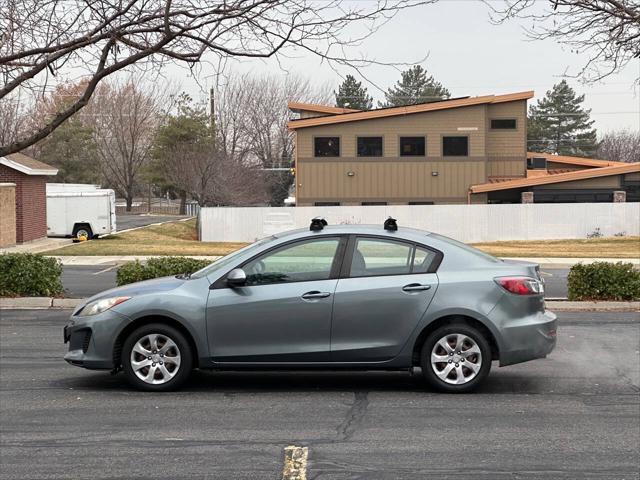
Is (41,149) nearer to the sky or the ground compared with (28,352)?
nearer to the sky

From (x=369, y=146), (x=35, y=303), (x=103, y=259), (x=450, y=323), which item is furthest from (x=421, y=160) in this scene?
(x=450, y=323)

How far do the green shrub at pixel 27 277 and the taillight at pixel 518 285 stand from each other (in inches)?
352

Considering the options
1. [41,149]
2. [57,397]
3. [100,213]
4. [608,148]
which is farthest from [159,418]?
[608,148]

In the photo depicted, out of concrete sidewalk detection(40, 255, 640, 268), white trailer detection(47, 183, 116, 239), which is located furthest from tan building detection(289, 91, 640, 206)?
concrete sidewalk detection(40, 255, 640, 268)

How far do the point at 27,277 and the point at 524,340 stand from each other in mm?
9253

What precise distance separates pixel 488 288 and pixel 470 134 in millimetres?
32325

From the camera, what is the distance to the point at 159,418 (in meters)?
6.91

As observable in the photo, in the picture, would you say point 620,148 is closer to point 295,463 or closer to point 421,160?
point 421,160

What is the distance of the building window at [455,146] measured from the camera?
3928 cm

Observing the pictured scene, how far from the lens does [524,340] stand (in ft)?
25.3

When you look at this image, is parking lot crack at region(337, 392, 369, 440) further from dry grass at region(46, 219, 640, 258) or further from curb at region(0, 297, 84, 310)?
dry grass at region(46, 219, 640, 258)

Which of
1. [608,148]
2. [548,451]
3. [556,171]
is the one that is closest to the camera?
[548,451]

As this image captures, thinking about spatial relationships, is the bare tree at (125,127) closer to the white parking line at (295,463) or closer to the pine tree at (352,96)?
the pine tree at (352,96)

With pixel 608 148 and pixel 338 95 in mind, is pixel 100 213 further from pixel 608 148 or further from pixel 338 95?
pixel 608 148
